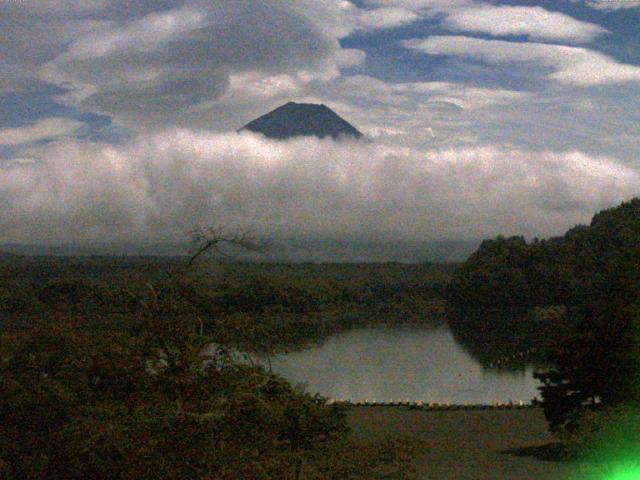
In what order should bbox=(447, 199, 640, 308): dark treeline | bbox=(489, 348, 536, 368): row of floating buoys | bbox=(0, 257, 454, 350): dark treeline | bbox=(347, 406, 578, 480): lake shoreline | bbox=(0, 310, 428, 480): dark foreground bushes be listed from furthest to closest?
1. bbox=(447, 199, 640, 308): dark treeline
2. bbox=(489, 348, 536, 368): row of floating buoys
3. bbox=(347, 406, 578, 480): lake shoreline
4. bbox=(0, 257, 454, 350): dark treeline
5. bbox=(0, 310, 428, 480): dark foreground bushes

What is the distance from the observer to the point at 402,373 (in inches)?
1479

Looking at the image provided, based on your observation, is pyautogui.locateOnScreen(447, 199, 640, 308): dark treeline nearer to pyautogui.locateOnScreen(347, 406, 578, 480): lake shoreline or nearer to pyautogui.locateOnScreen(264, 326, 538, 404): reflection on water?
pyautogui.locateOnScreen(264, 326, 538, 404): reflection on water

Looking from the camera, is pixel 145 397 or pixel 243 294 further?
pixel 243 294

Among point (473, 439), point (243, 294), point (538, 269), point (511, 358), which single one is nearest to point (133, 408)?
point (243, 294)

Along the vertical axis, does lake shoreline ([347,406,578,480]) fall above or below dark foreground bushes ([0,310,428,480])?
below

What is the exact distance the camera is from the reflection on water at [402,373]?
3103 centimetres

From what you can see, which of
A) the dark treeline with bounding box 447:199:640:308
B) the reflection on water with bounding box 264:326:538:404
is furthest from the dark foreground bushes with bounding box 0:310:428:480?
the dark treeline with bounding box 447:199:640:308

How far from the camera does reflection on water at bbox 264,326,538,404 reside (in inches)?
1222

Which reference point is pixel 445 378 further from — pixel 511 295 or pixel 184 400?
pixel 511 295

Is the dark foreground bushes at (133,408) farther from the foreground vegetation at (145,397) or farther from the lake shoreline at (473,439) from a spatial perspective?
the lake shoreline at (473,439)

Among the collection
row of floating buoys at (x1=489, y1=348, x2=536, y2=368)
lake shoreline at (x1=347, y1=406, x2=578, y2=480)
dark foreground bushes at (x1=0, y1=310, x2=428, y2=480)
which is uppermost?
dark foreground bushes at (x1=0, y1=310, x2=428, y2=480)

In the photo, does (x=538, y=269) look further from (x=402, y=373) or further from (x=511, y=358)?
(x=402, y=373)

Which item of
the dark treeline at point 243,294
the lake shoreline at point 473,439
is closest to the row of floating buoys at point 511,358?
the dark treeline at point 243,294

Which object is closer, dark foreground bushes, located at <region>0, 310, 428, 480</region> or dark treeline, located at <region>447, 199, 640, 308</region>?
dark foreground bushes, located at <region>0, 310, 428, 480</region>
